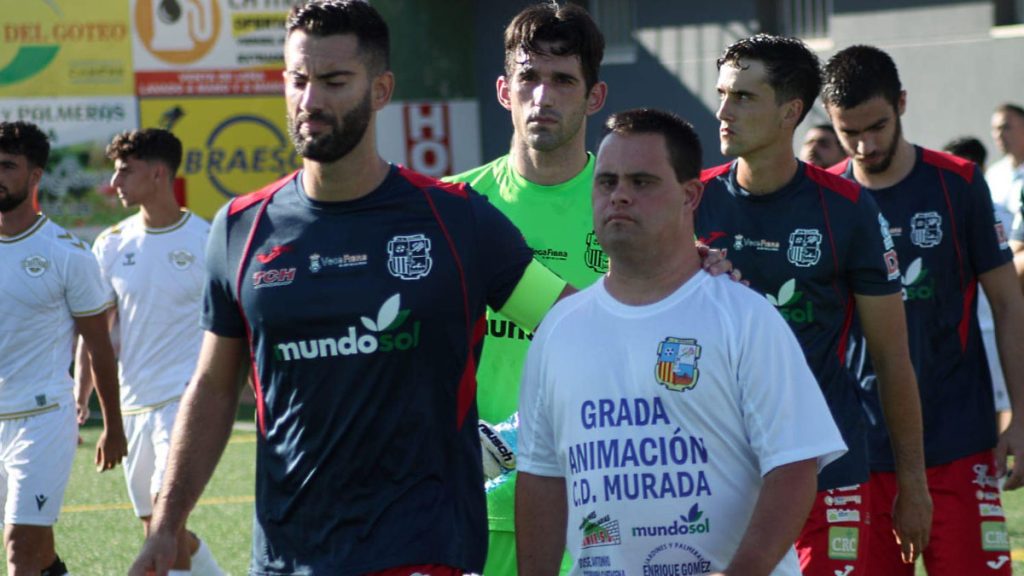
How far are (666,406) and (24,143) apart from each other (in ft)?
20.2

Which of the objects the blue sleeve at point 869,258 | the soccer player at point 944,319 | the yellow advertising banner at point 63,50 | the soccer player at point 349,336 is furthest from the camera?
the yellow advertising banner at point 63,50

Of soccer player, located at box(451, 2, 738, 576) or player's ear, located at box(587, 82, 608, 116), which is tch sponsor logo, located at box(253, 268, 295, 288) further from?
player's ear, located at box(587, 82, 608, 116)

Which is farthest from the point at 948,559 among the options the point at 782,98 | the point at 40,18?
the point at 40,18

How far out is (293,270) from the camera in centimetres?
441

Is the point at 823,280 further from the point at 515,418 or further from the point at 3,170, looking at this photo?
the point at 3,170

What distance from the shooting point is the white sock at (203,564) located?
31.4ft

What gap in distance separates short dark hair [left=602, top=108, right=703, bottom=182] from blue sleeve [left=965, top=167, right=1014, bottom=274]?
2.94 metres

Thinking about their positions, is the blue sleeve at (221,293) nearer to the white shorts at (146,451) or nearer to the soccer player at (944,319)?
the soccer player at (944,319)

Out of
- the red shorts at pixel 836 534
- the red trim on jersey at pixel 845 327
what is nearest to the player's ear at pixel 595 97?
the red trim on jersey at pixel 845 327

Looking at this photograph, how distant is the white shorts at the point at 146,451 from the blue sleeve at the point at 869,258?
17.4 ft

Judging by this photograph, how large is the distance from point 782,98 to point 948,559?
7.00 feet

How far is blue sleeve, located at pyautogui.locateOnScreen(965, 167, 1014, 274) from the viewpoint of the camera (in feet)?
21.8

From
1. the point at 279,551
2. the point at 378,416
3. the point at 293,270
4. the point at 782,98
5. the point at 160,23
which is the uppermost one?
the point at 160,23

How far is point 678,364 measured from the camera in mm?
3822
